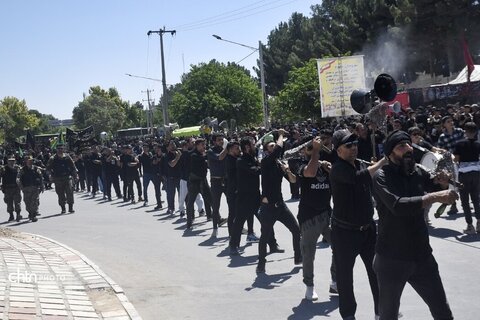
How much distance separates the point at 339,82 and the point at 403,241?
21.7 m

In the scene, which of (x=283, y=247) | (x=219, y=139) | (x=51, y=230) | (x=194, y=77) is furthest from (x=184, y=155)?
(x=194, y=77)

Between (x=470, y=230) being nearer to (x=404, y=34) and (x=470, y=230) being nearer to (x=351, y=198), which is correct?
(x=351, y=198)

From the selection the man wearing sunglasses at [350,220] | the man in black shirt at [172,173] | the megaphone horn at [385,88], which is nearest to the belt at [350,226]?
the man wearing sunglasses at [350,220]

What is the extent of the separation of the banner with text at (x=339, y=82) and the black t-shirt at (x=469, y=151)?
1562 cm

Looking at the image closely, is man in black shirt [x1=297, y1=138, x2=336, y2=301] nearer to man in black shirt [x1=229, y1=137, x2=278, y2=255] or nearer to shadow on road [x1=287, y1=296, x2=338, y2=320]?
shadow on road [x1=287, y1=296, x2=338, y2=320]

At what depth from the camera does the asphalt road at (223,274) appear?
6.64 metres

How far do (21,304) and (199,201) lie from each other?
7.80 meters

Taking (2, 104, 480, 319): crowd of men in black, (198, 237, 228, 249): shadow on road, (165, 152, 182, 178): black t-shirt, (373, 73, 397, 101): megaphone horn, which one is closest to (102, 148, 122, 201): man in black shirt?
(165, 152, 182, 178): black t-shirt

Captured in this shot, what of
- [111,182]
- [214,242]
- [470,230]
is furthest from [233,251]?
[111,182]

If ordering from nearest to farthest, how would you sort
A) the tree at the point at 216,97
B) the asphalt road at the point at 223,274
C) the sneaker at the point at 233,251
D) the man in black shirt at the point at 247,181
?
the asphalt road at the point at 223,274 < the man in black shirt at the point at 247,181 < the sneaker at the point at 233,251 < the tree at the point at 216,97

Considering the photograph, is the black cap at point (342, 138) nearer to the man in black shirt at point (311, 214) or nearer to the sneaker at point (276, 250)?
the man in black shirt at point (311, 214)

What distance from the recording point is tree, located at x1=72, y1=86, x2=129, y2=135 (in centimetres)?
8594

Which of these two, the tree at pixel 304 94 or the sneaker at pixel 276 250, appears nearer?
the sneaker at pixel 276 250

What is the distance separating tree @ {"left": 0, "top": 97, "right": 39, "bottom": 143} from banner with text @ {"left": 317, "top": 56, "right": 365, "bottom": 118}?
65317mm
